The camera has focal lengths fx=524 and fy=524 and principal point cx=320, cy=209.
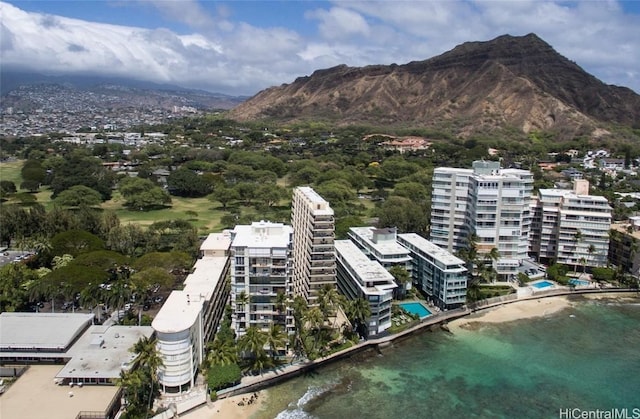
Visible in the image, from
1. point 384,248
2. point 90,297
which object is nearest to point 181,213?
point 90,297

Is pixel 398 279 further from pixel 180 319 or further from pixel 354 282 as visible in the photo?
pixel 180 319

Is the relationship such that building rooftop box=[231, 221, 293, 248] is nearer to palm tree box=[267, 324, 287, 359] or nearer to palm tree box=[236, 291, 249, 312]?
palm tree box=[236, 291, 249, 312]

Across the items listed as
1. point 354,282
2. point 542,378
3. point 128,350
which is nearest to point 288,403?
point 128,350

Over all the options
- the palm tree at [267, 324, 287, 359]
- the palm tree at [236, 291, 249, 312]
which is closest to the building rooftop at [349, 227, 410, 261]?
the palm tree at [267, 324, 287, 359]

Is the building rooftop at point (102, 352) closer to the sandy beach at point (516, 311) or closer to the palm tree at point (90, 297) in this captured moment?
the palm tree at point (90, 297)

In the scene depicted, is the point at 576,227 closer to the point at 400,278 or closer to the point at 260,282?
the point at 400,278

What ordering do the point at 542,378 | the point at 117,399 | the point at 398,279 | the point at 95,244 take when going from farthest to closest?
the point at 95,244, the point at 398,279, the point at 542,378, the point at 117,399
